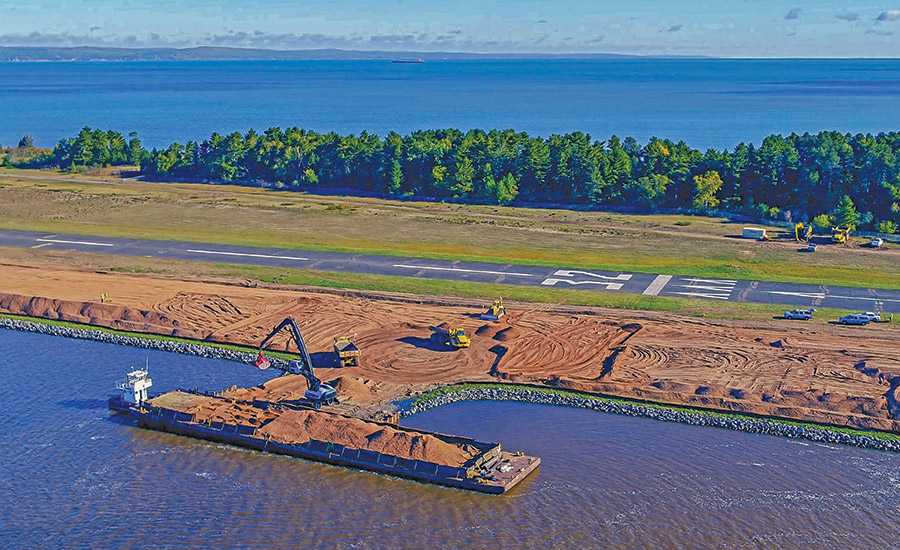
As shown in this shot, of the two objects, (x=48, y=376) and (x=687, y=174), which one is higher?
(x=687, y=174)

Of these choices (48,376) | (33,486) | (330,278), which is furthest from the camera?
(330,278)

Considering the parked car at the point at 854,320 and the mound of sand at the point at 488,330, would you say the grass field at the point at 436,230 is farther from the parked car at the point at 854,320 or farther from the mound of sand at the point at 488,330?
the mound of sand at the point at 488,330

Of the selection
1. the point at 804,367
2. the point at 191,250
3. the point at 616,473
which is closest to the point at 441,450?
the point at 616,473

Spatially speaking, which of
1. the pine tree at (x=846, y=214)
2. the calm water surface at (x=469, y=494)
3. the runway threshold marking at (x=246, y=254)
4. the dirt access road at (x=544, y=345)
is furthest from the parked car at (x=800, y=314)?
the runway threshold marking at (x=246, y=254)

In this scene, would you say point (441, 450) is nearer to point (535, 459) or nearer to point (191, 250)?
point (535, 459)

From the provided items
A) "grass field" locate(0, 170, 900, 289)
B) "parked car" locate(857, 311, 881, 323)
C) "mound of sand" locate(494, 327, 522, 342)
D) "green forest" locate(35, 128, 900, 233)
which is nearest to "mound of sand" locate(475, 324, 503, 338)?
"mound of sand" locate(494, 327, 522, 342)

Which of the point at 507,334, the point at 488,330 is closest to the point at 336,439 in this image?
the point at 507,334
